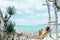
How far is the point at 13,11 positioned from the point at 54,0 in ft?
6.05

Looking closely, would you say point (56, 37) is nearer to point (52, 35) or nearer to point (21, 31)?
point (52, 35)

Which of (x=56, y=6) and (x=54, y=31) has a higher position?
(x=56, y=6)

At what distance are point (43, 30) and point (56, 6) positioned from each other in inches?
45.6

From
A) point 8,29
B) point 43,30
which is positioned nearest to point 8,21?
point 8,29

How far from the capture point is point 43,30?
15.0 meters

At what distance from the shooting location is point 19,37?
1534 cm

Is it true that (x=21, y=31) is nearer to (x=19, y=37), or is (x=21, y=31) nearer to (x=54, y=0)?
(x=19, y=37)

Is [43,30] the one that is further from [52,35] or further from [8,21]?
[8,21]

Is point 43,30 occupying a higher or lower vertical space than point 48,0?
lower

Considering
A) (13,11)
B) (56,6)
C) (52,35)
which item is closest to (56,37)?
(52,35)

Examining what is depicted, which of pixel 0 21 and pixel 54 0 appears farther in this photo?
pixel 0 21

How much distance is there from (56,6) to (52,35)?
1.23 m

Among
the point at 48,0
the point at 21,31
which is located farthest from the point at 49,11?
the point at 21,31

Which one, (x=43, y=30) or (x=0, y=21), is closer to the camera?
(x=43, y=30)
